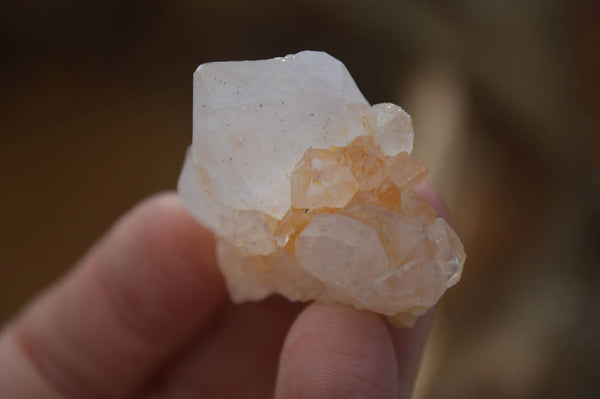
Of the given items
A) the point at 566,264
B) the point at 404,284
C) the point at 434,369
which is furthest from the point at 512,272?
the point at 404,284

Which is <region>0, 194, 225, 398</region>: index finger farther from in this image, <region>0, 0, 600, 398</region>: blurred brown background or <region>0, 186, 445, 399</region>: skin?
<region>0, 0, 600, 398</region>: blurred brown background

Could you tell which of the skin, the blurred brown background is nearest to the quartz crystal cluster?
the skin

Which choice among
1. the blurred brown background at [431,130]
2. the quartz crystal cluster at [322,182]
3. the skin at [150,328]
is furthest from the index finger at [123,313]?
the blurred brown background at [431,130]

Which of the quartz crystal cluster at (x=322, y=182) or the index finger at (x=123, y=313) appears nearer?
the quartz crystal cluster at (x=322, y=182)

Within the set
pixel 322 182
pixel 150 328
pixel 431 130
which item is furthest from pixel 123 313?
pixel 431 130

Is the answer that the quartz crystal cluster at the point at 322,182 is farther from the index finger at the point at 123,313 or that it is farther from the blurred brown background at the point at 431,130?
the blurred brown background at the point at 431,130

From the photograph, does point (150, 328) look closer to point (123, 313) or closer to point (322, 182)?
point (123, 313)
